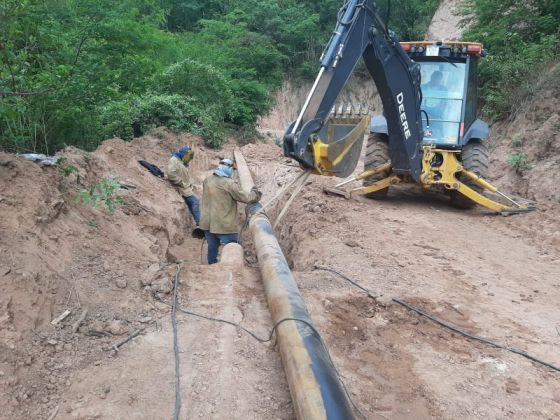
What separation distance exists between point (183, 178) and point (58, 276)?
4.66 metres

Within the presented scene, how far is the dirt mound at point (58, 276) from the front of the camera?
10.6 feet

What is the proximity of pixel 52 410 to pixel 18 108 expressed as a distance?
9.36ft

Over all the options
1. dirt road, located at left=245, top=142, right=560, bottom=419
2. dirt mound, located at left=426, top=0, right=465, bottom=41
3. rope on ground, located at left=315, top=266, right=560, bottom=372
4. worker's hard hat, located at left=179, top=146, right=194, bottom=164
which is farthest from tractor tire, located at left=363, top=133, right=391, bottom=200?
dirt mound, located at left=426, top=0, right=465, bottom=41

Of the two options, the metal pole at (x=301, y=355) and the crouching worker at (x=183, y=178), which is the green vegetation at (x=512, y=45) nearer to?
the crouching worker at (x=183, y=178)

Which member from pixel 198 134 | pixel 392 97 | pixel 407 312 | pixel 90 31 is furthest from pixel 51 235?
pixel 198 134

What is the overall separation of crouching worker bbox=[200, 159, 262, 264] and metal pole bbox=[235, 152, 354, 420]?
1527 mm

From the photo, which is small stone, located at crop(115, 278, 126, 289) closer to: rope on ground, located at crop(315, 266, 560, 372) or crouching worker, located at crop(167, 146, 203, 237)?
rope on ground, located at crop(315, 266, 560, 372)

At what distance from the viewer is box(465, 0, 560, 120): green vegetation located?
12.8 metres

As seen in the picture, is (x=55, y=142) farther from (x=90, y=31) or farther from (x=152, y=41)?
(x=152, y=41)

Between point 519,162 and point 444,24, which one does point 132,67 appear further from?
point 444,24

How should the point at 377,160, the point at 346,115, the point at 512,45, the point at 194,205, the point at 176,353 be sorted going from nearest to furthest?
the point at 176,353 → the point at 346,115 → the point at 194,205 → the point at 377,160 → the point at 512,45

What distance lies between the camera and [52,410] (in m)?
2.98

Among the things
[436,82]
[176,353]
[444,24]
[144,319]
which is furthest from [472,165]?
[444,24]

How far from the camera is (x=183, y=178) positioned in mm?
8602
